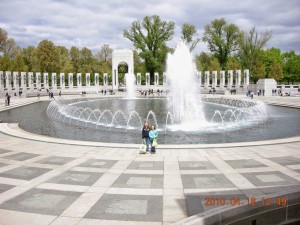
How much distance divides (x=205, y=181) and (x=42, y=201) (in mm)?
4546

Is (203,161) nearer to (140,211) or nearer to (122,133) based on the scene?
(140,211)

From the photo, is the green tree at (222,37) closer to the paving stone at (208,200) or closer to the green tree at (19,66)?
the green tree at (19,66)

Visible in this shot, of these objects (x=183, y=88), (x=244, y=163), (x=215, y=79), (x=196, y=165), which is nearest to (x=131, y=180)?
(x=196, y=165)

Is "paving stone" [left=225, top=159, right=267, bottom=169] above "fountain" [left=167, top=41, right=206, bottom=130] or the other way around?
the other way around

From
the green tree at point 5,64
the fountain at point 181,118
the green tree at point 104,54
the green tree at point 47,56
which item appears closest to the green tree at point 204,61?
the green tree at point 104,54

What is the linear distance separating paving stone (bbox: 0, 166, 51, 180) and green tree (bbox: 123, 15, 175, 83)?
67718mm

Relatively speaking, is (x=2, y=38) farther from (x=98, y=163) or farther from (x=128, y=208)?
(x=128, y=208)

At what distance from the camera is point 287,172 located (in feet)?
29.3

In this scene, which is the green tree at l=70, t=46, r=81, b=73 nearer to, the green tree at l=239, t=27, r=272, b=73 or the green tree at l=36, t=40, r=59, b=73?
the green tree at l=36, t=40, r=59, b=73

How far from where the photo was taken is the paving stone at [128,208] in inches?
242

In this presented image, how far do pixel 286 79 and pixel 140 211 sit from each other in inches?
3838

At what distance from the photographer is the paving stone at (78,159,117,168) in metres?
9.89

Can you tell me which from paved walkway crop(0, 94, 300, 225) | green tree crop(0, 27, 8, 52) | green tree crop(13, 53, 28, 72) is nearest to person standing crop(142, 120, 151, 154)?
paved walkway crop(0, 94, 300, 225)

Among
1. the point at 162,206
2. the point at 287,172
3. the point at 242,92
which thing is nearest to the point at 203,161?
the point at 287,172
